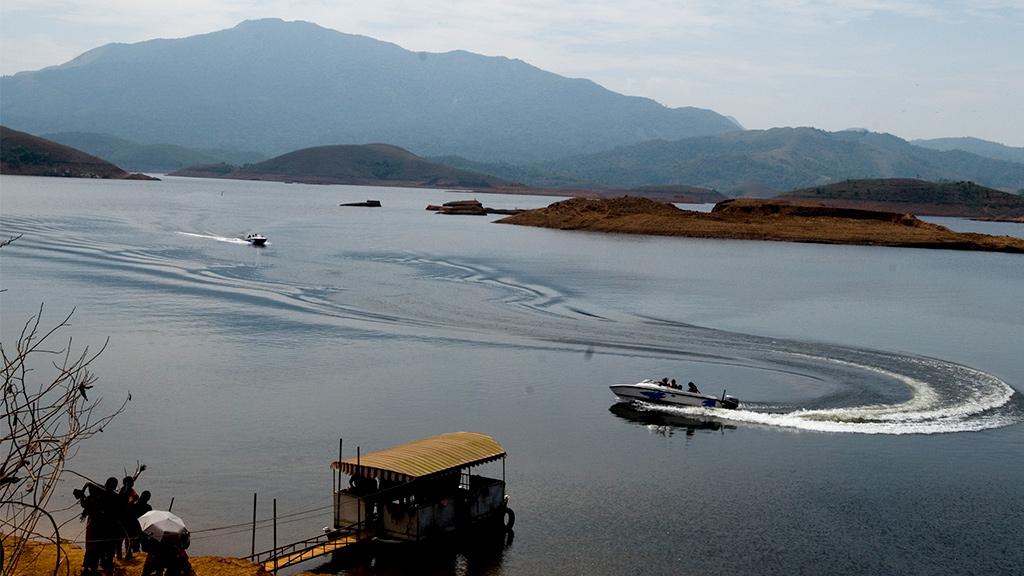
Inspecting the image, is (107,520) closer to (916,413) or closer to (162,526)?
(162,526)

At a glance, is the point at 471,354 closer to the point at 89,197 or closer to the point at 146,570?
the point at 146,570

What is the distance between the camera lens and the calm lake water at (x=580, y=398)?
24.8 m

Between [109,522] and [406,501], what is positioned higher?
[109,522]

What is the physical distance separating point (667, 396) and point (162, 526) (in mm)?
22623

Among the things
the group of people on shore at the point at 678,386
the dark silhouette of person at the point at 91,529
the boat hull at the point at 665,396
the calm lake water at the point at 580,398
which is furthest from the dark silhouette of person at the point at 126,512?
the group of people on shore at the point at 678,386

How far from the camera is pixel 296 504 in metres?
25.6

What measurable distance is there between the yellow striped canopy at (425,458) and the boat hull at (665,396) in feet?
43.8

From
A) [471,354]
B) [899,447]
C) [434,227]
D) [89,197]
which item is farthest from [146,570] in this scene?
[89,197]

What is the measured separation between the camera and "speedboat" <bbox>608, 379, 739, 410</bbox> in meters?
37.3

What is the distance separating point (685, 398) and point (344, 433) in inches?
516

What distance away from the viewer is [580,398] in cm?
3853

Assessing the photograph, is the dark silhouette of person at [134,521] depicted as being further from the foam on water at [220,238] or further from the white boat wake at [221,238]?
the foam on water at [220,238]

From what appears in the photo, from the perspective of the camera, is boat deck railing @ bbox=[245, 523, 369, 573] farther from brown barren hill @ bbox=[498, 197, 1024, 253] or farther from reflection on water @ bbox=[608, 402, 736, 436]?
brown barren hill @ bbox=[498, 197, 1024, 253]

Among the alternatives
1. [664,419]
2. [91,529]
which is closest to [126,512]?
[91,529]
